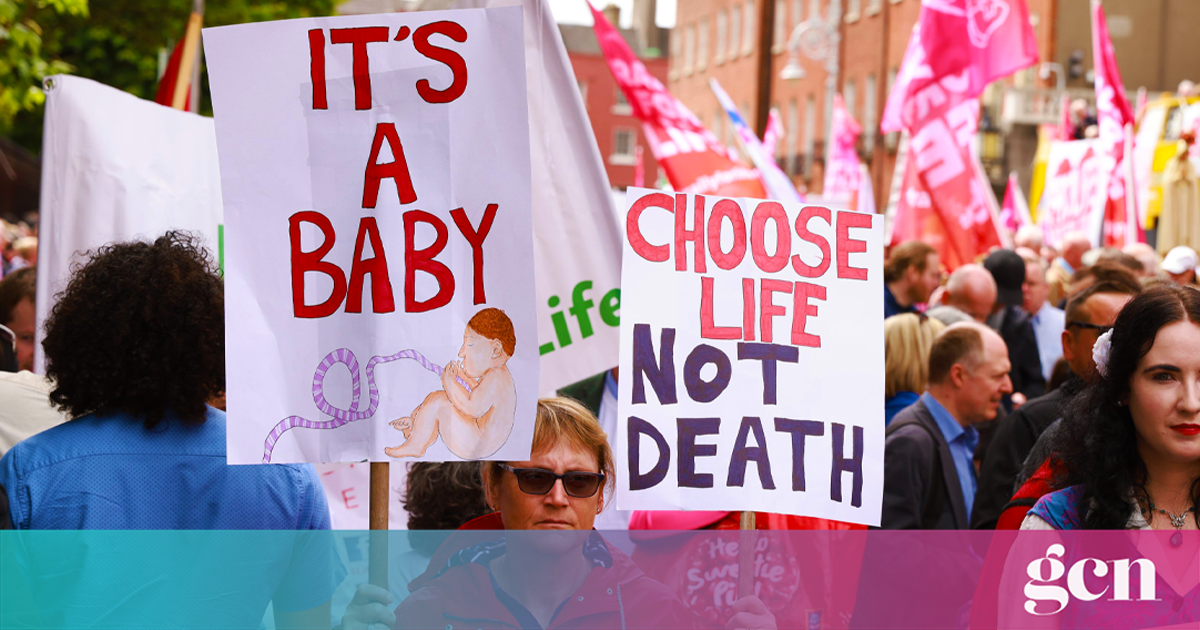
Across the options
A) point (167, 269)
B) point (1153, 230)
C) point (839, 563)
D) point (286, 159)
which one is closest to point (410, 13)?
point (286, 159)

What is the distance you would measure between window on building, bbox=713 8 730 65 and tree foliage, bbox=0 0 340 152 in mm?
37423

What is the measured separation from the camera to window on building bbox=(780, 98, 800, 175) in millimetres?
52594

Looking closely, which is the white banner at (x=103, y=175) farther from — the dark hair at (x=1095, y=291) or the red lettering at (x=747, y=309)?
the dark hair at (x=1095, y=291)

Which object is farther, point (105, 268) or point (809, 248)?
point (809, 248)

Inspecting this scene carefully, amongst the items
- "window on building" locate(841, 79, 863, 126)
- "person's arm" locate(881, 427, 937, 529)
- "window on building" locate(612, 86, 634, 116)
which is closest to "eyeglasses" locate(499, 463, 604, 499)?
"person's arm" locate(881, 427, 937, 529)

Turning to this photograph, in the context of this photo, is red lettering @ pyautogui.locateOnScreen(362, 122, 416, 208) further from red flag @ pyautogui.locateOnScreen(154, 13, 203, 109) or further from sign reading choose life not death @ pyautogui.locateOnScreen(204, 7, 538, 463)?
red flag @ pyautogui.locateOnScreen(154, 13, 203, 109)

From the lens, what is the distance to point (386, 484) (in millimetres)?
2873

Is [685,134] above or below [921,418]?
above

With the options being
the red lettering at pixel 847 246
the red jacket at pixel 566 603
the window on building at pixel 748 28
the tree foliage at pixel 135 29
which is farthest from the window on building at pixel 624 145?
the red jacket at pixel 566 603

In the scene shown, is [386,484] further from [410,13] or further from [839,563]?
[839,563]

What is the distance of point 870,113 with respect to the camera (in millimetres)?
45781

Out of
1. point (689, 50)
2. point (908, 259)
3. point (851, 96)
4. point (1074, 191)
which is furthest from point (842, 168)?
point (689, 50)

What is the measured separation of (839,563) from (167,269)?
2.29 meters

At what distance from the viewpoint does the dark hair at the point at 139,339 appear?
9.14 feet
